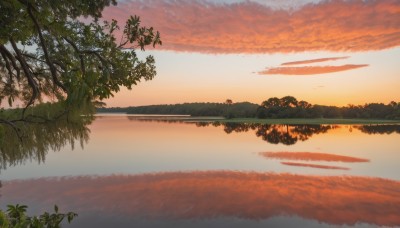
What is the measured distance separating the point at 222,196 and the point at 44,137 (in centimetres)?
1510

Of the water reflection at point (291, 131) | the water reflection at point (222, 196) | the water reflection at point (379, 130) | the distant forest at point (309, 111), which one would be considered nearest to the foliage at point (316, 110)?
the distant forest at point (309, 111)

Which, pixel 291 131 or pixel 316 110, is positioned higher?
pixel 316 110

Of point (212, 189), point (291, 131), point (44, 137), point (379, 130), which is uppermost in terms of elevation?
point (44, 137)

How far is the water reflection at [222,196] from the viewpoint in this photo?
17.2 m

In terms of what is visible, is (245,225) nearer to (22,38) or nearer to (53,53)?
(53,53)

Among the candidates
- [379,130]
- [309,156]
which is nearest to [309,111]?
[379,130]

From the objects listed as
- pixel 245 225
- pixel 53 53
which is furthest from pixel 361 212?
pixel 53 53

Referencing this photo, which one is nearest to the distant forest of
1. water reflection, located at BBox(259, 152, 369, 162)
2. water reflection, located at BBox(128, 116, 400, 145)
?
water reflection, located at BBox(128, 116, 400, 145)

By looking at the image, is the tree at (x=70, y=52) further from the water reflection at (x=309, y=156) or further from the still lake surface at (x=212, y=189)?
the water reflection at (x=309, y=156)

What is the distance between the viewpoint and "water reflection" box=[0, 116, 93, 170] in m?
6.21

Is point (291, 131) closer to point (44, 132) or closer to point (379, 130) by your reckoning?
point (379, 130)

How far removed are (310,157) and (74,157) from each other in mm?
25515

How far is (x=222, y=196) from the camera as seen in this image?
20.4 meters

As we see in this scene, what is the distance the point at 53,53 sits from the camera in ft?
35.4
